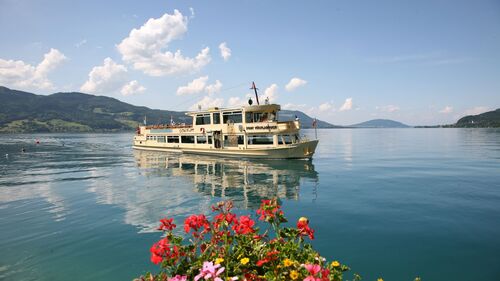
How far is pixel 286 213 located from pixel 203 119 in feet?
108

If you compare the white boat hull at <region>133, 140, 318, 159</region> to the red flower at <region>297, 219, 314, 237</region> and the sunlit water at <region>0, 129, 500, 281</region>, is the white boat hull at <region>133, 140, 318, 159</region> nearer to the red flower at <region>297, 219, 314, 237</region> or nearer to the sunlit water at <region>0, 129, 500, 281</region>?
the sunlit water at <region>0, 129, 500, 281</region>

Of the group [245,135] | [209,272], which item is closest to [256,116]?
[245,135]

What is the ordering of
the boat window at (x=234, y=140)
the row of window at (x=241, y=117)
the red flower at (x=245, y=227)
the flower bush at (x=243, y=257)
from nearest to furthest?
1. the flower bush at (x=243, y=257)
2. the red flower at (x=245, y=227)
3. the row of window at (x=241, y=117)
4. the boat window at (x=234, y=140)

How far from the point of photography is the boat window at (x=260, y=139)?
3991 cm

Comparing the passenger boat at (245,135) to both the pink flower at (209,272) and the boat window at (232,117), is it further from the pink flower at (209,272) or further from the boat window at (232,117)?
Result: the pink flower at (209,272)

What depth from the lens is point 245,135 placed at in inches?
1640

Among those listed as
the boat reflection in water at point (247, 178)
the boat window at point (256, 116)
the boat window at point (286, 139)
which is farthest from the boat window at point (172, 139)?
the boat window at point (286, 139)

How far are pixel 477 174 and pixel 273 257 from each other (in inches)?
1339

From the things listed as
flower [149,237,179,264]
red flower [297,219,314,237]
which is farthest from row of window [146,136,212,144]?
flower [149,237,179,264]

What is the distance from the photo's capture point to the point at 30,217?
16.4 meters

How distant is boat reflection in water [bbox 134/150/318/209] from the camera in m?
21.4

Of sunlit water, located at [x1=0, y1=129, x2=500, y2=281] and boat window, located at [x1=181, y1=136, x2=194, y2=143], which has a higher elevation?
boat window, located at [x1=181, y1=136, x2=194, y2=143]

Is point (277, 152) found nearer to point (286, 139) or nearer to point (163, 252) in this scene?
point (286, 139)

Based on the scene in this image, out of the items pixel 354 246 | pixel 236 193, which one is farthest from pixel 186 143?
pixel 354 246
